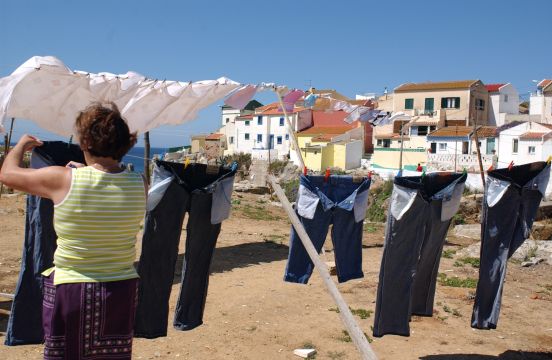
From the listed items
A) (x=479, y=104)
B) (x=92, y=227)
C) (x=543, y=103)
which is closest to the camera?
(x=92, y=227)

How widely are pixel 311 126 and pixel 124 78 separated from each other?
3547 cm

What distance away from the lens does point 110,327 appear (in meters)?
3.03

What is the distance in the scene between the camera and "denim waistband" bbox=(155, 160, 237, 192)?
5.35 m

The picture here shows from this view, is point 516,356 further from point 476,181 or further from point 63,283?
point 476,181

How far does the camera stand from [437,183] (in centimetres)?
595

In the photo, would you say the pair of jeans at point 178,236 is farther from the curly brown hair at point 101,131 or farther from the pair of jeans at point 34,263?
the curly brown hair at point 101,131

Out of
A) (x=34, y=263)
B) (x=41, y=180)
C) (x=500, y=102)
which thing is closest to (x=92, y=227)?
(x=41, y=180)

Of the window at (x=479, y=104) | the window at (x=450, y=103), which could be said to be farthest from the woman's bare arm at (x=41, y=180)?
the window at (x=479, y=104)

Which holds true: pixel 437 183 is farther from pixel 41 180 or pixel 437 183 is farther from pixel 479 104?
pixel 479 104

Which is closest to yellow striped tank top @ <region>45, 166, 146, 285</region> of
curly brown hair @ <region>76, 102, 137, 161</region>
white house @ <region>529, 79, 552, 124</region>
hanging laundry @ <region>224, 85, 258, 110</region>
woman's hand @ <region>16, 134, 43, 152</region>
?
curly brown hair @ <region>76, 102, 137, 161</region>

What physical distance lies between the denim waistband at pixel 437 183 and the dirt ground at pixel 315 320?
6.43 ft

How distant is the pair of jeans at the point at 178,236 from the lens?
5316 millimetres

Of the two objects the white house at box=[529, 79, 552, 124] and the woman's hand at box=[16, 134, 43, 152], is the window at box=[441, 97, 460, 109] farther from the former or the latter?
the woman's hand at box=[16, 134, 43, 152]

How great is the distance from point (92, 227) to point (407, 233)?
3596 millimetres
